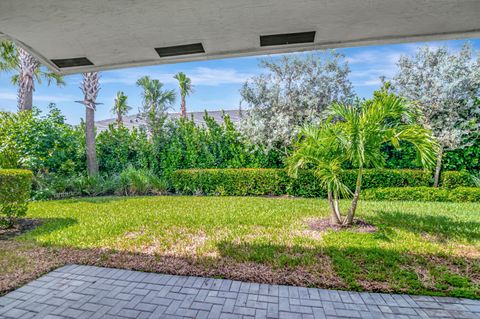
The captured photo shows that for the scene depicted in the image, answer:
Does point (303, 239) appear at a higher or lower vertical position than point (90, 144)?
lower

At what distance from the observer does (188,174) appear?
35.4 ft

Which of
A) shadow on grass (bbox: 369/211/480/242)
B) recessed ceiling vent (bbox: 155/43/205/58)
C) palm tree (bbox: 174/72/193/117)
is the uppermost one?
palm tree (bbox: 174/72/193/117)

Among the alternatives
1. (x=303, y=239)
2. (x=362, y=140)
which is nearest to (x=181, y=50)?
(x=362, y=140)

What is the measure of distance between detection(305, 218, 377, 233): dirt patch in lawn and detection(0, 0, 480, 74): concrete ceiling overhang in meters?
3.36

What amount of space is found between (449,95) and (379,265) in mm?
9112

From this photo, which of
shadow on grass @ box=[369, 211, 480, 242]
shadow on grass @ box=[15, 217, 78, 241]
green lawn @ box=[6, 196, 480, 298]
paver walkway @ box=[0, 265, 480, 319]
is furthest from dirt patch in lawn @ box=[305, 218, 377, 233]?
shadow on grass @ box=[15, 217, 78, 241]

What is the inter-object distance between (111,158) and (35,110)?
342 cm

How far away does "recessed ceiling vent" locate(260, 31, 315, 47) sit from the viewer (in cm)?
367

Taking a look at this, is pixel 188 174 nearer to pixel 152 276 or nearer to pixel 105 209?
pixel 105 209

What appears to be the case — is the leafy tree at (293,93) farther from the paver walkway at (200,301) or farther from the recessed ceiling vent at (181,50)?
the paver walkway at (200,301)

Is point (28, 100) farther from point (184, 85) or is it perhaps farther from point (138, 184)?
point (184, 85)

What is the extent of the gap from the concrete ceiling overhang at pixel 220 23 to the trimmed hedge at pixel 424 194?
21.7 ft

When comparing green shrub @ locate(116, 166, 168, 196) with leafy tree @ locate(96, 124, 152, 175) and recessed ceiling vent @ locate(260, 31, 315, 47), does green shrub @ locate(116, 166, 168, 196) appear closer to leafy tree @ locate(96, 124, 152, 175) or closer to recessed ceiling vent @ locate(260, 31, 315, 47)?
leafy tree @ locate(96, 124, 152, 175)

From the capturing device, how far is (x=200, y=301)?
117 inches
